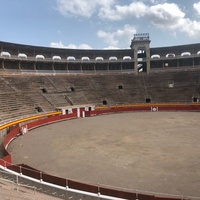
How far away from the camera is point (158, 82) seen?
57.0m

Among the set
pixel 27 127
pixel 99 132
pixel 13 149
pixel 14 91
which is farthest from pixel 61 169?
pixel 14 91

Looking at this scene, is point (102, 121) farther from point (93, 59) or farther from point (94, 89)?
point (93, 59)

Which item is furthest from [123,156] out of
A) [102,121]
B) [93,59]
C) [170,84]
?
[93,59]

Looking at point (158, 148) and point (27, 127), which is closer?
point (158, 148)

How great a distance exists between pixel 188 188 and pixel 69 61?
5104 cm

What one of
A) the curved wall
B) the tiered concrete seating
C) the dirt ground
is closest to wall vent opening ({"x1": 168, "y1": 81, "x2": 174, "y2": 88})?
the tiered concrete seating

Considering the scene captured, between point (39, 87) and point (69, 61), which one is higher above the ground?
point (69, 61)

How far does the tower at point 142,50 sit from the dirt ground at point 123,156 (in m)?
37.7

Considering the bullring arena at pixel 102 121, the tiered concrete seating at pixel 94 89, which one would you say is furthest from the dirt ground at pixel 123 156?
the tiered concrete seating at pixel 94 89

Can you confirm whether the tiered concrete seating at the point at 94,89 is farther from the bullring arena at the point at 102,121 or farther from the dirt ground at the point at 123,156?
the dirt ground at the point at 123,156

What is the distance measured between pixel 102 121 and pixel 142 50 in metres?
35.7

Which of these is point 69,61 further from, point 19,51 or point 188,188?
point 188,188

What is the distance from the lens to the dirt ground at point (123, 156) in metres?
12.7

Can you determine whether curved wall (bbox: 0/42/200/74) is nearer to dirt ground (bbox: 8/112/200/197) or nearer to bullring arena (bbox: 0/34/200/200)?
bullring arena (bbox: 0/34/200/200)
